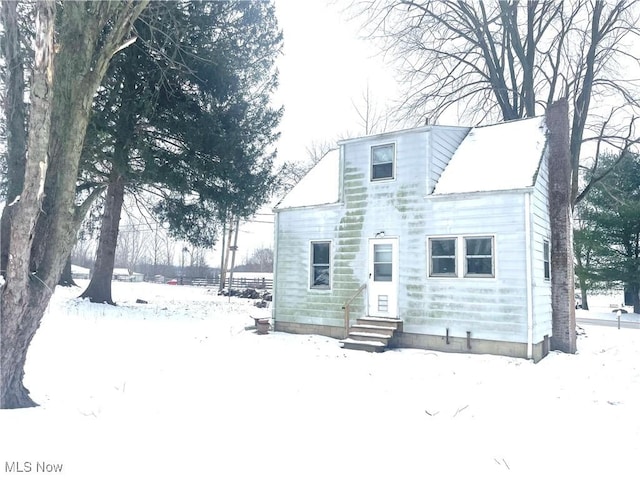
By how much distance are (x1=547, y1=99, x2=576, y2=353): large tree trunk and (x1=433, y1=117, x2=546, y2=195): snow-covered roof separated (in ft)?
1.65

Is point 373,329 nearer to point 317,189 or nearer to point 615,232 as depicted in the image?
point 317,189

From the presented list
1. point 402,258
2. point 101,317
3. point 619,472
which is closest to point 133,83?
point 101,317

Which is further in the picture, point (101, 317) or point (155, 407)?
point (101, 317)

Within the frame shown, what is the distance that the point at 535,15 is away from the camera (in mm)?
16391

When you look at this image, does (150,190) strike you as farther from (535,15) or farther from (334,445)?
(535,15)

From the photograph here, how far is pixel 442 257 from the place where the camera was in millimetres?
10305

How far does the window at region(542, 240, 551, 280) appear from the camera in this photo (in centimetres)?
1058

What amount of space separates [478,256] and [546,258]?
7.42 feet

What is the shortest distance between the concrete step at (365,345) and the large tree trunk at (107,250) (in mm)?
9561

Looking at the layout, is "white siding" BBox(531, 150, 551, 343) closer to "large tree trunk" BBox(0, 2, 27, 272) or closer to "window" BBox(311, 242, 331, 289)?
"window" BBox(311, 242, 331, 289)

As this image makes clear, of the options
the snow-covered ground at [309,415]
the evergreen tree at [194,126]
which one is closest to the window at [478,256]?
the snow-covered ground at [309,415]

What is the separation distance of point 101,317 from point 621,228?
25565 millimetres

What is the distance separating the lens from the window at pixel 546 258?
10578 mm

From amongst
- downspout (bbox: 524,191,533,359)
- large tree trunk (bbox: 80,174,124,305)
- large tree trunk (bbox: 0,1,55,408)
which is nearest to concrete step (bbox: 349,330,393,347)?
downspout (bbox: 524,191,533,359)
